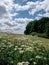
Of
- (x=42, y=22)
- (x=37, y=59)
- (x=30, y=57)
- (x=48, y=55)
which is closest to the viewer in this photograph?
(x=37, y=59)

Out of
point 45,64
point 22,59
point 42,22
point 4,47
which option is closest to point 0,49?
point 4,47

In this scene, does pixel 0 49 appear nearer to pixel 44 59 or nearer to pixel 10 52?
pixel 10 52

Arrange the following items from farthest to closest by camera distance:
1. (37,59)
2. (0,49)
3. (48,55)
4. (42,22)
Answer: (42,22) → (0,49) → (48,55) → (37,59)

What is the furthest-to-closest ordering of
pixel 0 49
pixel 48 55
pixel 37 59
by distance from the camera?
pixel 0 49 < pixel 48 55 < pixel 37 59

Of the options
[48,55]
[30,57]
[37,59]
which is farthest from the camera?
[48,55]

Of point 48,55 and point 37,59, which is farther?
point 48,55

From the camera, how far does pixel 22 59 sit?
9297 mm

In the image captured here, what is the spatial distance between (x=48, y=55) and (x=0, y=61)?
2133 millimetres

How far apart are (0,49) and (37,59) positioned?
2669 mm

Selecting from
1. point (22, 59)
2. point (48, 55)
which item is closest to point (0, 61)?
point (22, 59)

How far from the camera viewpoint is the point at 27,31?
290 feet

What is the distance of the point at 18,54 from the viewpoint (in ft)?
32.8

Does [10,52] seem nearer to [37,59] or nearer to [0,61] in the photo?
[0,61]

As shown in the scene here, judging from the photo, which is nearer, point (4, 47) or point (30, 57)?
point (30, 57)
